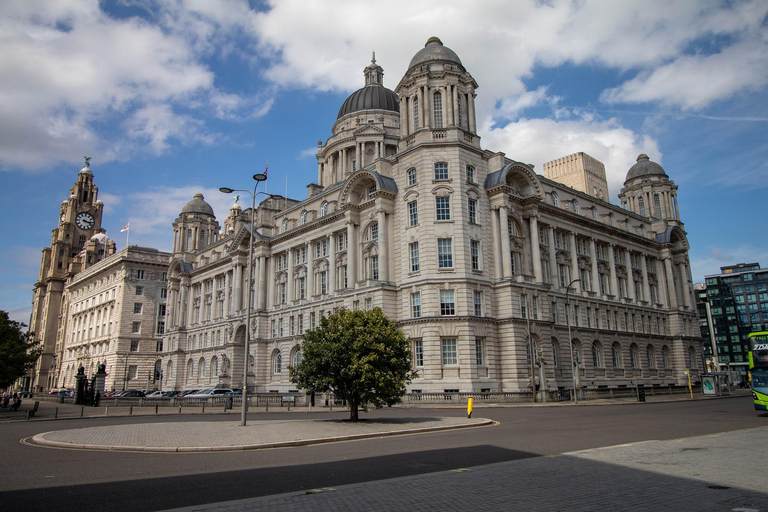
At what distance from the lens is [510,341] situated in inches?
1836

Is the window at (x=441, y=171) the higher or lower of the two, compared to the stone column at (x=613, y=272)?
higher

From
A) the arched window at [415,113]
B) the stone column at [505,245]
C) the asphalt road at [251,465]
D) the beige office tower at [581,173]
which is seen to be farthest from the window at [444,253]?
the beige office tower at [581,173]

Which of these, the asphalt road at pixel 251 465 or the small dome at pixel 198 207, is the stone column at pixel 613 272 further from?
the small dome at pixel 198 207

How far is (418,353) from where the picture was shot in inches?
1809

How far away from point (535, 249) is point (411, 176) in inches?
563

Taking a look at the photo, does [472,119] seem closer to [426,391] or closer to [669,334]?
[426,391]

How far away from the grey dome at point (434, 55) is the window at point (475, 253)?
18.3 metres

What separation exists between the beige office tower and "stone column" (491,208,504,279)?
51.1 m

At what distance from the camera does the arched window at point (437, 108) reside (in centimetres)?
5131

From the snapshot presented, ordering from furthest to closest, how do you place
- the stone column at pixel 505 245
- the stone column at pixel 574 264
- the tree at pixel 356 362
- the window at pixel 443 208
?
the stone column at pixel 574 264
the stone column at pixel 505 245
the window at pixel 443 208
the tree at pixel 356 362

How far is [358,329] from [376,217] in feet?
89.5

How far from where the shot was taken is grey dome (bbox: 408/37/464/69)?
52250mm

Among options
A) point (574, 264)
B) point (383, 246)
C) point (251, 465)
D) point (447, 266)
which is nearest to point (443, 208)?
point (447, 266)

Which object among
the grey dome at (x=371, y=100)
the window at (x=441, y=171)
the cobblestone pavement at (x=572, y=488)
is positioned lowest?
the cobblestone pavement at (x=572, y=488)
